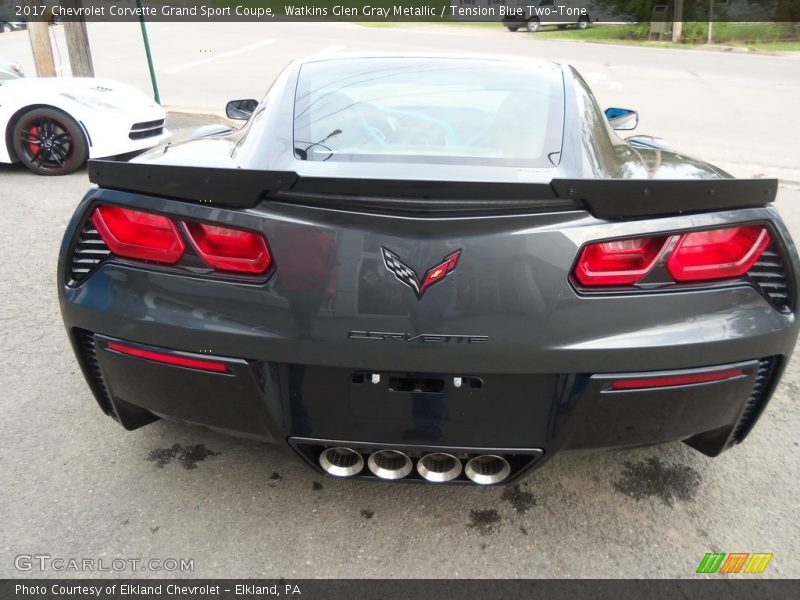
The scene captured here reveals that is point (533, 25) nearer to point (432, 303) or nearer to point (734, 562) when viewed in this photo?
point (734, 562)

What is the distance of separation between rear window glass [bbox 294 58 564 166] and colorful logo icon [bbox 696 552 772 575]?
4.37ft

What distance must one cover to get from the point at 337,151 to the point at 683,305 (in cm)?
111

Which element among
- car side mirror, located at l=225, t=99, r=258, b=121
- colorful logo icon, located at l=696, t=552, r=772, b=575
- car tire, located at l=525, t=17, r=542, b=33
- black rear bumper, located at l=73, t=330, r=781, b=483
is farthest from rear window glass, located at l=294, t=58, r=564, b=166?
car tire, located at l=525, t=17, r=542, b=33

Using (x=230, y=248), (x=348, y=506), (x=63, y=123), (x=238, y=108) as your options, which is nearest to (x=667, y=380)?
(x=348, y=506)

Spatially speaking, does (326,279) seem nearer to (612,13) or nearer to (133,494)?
(133,494)

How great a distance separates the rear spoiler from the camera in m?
1.56

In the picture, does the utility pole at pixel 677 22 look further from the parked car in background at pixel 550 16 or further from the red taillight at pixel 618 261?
the red taillight at pixel 618 261

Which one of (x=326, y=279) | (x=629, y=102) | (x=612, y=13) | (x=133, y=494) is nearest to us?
(x=326, y=279)

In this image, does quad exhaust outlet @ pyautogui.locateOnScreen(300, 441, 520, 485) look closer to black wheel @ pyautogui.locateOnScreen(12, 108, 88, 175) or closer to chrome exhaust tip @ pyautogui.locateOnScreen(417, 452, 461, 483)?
chrome exhaust tip @ pyautogui.locateOnScreen(417, 452, 461, 483)

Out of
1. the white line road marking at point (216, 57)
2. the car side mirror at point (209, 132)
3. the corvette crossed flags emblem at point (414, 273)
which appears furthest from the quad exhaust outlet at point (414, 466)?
the white line road marking at point (216, 57)

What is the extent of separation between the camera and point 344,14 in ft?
128

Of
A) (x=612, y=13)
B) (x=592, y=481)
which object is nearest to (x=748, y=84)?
(x=592, y=481)

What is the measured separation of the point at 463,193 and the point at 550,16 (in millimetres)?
36218

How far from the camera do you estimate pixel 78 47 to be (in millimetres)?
9234
